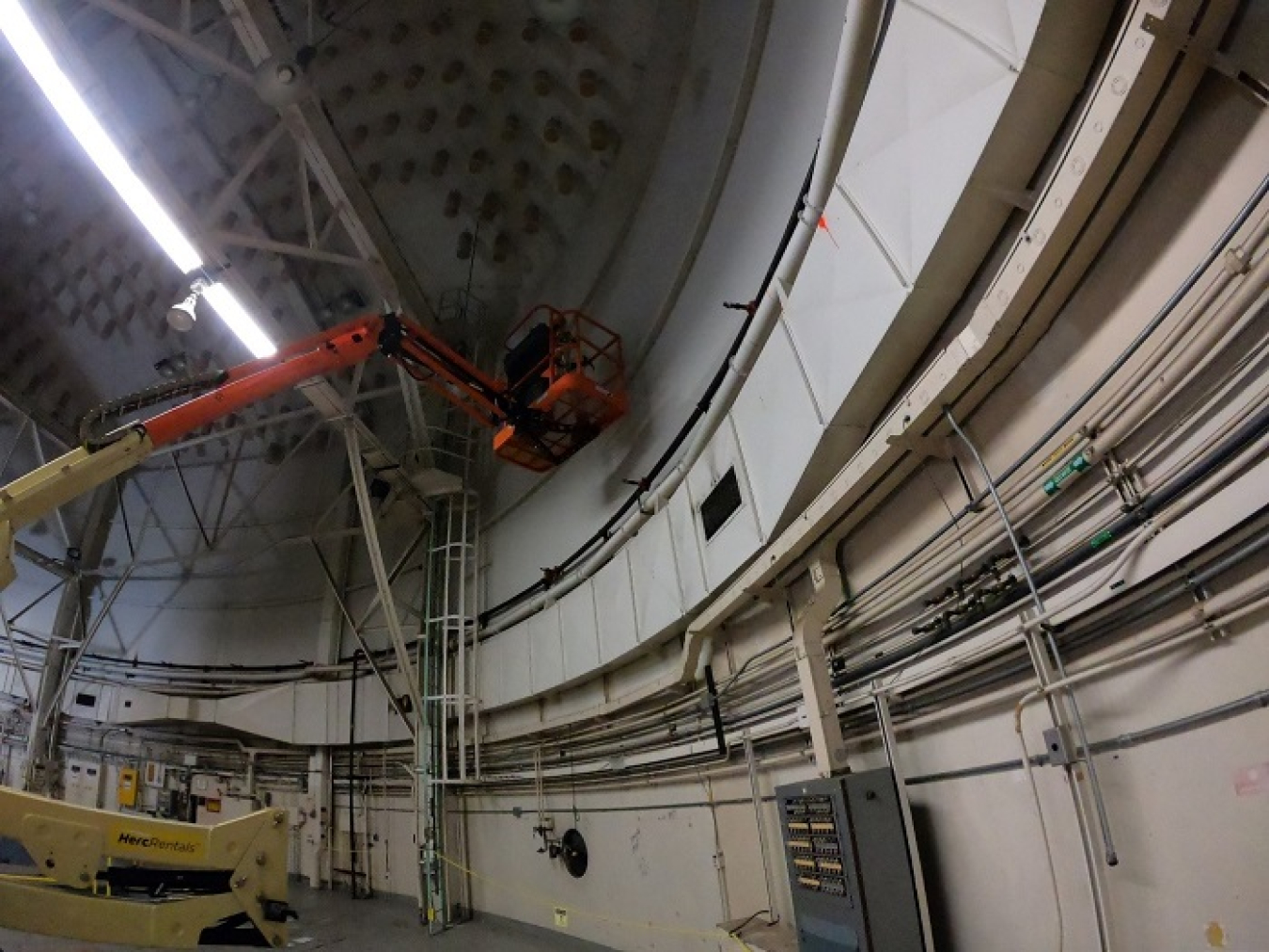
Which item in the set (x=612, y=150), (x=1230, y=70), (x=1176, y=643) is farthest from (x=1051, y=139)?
(x=612, y=150)

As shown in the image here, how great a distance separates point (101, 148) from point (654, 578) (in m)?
4.35

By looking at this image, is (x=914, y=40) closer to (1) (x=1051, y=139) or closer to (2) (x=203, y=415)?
(1) (x=1051, y=139)

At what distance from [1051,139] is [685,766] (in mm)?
3815

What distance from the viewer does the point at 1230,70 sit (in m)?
1.45

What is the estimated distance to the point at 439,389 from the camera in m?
5.72

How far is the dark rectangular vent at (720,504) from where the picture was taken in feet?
11.3

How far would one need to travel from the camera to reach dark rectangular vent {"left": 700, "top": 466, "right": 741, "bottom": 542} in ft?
11.3

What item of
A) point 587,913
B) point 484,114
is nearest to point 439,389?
point 484,114

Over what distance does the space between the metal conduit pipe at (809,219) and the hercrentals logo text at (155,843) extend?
2.92m

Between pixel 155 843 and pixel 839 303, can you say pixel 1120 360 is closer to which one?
pixel 839 303

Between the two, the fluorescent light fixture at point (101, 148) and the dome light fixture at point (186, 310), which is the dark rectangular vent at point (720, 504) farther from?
the fluorescent light fixture at point (101, 148)

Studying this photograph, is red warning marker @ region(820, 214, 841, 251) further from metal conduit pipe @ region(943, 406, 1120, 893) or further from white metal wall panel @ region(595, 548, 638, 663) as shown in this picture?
white metal wall panel @ region(595, 548, 638, 663)

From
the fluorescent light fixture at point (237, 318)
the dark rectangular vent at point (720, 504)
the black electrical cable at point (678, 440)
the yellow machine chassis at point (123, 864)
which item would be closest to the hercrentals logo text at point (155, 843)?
the yellow machine chassis at point (123, 864)

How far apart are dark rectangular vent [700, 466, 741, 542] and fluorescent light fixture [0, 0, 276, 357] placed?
389 cm
